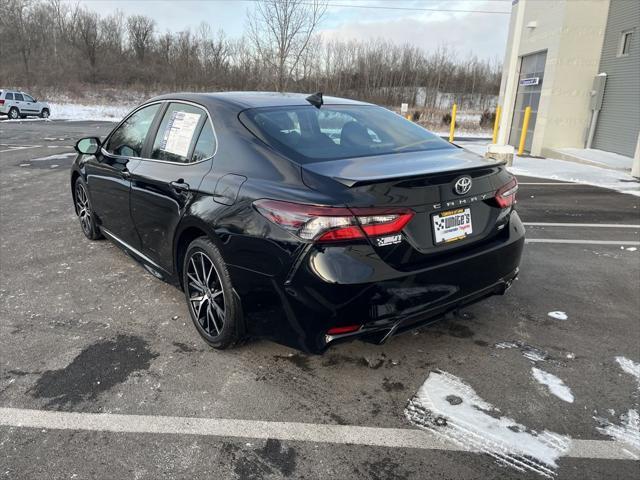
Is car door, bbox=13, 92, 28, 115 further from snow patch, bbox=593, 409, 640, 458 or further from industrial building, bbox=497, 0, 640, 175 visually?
snow patch, bbox=593, 409, 640, 458

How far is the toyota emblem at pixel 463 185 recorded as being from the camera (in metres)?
2.68

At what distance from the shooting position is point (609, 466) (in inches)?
88.4

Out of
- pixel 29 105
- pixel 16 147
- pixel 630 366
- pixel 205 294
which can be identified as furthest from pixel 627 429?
pixel 29 105

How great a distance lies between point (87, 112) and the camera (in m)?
38.1

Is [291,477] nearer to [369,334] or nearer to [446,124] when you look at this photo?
[369,334]

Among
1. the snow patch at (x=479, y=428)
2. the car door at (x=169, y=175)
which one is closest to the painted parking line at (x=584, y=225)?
the snow patch at (x=479, y=428)

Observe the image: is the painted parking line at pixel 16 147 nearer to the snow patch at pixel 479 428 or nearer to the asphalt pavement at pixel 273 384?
the asphalt pavement at pixel 273 384

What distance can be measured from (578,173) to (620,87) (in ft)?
15.9

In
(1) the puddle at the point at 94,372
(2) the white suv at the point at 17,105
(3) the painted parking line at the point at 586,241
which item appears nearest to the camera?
(1) the puddle at the point at 94,372

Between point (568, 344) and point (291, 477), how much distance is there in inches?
88.2

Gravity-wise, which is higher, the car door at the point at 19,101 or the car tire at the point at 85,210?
the car door at the point at 19,101

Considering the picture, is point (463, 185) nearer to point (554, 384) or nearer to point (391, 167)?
point (391, 167)

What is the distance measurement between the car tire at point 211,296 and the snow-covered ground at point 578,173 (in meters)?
7.61

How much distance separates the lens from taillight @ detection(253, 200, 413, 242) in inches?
92.8
